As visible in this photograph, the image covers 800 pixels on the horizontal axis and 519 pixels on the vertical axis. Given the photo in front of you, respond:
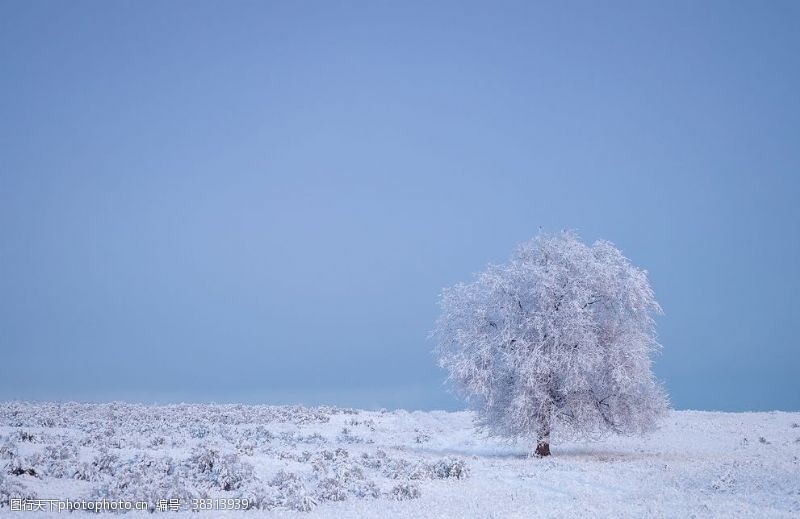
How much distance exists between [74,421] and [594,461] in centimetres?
2654

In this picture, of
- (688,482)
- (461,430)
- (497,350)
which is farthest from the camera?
(461,430)

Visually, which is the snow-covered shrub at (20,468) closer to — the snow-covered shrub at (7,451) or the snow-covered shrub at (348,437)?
the snow-covered shrub at (7,451)

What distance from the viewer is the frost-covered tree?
3006 centimetres

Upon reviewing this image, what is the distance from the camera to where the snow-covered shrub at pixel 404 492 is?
67.5ft

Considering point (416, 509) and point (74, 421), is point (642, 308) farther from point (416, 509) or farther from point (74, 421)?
point (74, 421)

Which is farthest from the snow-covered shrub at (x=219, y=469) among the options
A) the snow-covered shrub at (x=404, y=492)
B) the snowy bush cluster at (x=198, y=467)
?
the snow-covered shrub at (x=404, y=492)

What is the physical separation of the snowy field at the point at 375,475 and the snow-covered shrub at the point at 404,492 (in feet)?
0.11

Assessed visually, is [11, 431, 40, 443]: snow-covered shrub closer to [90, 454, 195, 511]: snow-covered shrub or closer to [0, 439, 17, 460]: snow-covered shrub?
[0, 439, 17, 460]: snow-covered shrub

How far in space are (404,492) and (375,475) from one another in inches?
120

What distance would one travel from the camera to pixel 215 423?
132 feet

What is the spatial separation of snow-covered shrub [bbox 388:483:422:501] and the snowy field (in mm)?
34

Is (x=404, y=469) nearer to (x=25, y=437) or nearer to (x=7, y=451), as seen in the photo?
(x=7, y=451)

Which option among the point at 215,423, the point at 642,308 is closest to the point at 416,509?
the point at 642,308

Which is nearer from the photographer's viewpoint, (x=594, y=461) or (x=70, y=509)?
(x=70, y=509)
